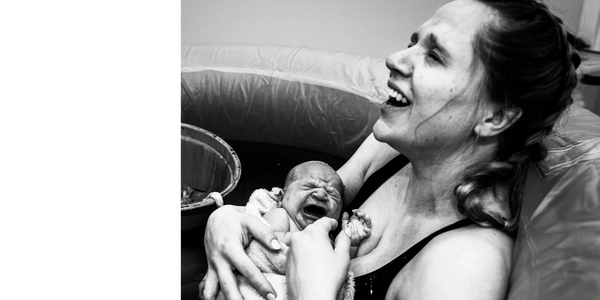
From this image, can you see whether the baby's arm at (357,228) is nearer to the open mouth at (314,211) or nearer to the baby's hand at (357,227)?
the baby's hand at (357,227)

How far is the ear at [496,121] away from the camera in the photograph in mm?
1018

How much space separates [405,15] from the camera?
2709mm

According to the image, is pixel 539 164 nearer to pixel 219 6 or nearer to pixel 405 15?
pixel 405 15

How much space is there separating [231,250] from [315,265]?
223 mm

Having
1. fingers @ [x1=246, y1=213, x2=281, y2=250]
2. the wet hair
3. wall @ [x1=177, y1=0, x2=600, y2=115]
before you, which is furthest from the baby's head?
wall @ [x1=177, y1=0, x2=600, y2=115]

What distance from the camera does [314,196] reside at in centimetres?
144

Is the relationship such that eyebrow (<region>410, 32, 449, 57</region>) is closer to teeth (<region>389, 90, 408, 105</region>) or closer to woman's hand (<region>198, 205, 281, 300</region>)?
teeth (<region>389, 90, 408, 105</region>)

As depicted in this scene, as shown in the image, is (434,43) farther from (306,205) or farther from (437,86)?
(306,205)

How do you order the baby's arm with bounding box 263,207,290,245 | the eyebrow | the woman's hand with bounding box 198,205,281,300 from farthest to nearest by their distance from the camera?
1. the baby's arm with bounding box 263,207,290,245
2. the woman's hand with bounding box 198,205,281,300
3. the eyebrow

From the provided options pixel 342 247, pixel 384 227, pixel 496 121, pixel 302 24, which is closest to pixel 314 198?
pixel 384 227

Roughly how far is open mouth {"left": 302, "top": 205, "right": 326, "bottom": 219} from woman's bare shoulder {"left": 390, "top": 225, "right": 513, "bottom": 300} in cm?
48

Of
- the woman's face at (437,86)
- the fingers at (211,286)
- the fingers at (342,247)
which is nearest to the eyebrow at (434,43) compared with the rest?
the woman's face at (437,86)

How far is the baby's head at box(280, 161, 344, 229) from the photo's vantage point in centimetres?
144
